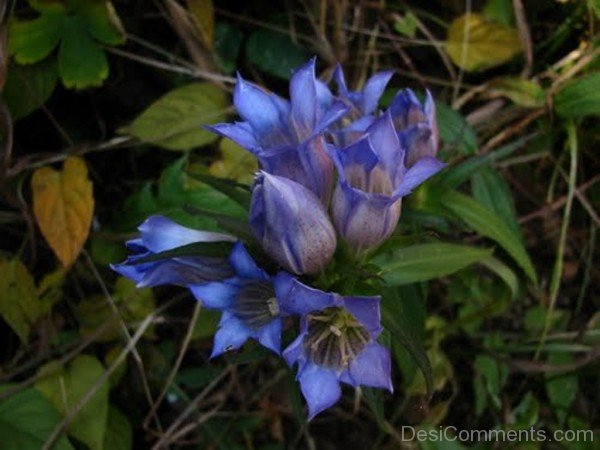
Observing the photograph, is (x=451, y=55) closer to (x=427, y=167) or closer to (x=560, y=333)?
(x=560, y=333)

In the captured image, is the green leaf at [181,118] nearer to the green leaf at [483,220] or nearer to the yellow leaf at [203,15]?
the yellow leaf at [203,15]

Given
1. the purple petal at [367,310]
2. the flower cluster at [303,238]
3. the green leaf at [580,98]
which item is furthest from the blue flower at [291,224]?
the green leaf at [580,98]

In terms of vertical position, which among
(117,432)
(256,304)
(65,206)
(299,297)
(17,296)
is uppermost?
(299,297)

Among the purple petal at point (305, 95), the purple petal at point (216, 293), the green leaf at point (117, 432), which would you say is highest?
the purple petal at point (305, 95)

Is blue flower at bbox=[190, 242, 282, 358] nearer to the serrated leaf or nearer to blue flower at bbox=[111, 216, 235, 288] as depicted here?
blue flower at bbox=[111, 216, 235, 288]

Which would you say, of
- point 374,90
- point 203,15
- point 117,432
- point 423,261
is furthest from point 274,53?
point 117,432

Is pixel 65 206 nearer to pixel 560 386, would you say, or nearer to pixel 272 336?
pixel 272 336

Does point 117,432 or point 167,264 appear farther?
point 117,432
